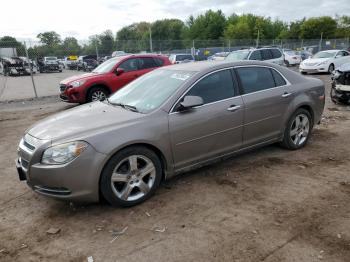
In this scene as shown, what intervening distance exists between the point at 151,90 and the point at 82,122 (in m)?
1.09

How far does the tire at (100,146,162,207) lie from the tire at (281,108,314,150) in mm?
2457

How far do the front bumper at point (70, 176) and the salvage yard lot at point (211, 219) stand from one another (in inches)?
13.4

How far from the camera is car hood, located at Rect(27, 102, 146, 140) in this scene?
348cm

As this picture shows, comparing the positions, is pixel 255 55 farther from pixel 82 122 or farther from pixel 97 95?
pixel 82 122

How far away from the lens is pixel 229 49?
27672mm

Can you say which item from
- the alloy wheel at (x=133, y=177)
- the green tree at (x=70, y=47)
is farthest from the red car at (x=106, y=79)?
the green tree at (x=70, y=47)

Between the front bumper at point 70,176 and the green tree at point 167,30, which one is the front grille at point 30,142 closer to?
the front bumper at point 70,176

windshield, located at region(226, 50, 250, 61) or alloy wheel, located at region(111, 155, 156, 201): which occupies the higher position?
windshield, located at region(226, 50, 250, 61)

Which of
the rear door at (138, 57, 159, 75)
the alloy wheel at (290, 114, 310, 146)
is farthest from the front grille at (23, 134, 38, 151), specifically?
the rear door at (138, 57, 159, 75)

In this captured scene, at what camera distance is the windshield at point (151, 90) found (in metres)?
4.05

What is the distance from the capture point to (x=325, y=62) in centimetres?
1756

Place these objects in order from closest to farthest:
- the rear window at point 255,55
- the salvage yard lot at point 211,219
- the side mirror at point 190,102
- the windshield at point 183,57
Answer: the salvage yard lot at point 211,219
the side mirror at point 190,102
the rear window at point 255,55
the windshield at point 183,57

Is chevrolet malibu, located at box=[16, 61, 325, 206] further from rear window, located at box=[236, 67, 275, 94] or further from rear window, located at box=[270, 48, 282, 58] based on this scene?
rear window, located at box=[270, 48, 282, 58]

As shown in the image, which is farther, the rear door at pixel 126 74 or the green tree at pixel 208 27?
the green tree at pixel 208 27
